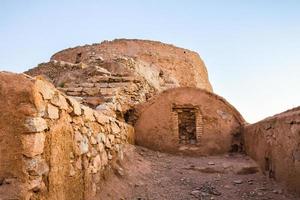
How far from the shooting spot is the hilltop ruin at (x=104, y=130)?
8.11ft

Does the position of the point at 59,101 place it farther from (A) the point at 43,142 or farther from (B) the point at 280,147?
(B) the point at 280,147

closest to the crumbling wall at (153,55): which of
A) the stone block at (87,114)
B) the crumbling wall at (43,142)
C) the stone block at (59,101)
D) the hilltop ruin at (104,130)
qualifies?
the hilltop ruin at (104,130)

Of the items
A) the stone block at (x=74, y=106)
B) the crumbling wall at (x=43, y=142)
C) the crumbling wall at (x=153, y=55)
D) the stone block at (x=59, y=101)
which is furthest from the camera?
the crumbling wall at (x=153, y=55)

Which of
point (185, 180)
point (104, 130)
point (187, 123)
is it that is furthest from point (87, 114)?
point (187, 123)

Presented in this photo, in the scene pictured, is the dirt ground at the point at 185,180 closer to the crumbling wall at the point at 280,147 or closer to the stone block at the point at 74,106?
the crumbling wall at the point at 280,147

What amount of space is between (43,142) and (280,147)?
153 inches

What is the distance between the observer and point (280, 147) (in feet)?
16.6

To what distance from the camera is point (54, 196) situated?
2721mm

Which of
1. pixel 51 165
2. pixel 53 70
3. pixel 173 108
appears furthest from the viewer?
pixel 53 70

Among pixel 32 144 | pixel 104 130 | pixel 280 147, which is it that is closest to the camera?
pixel 32 144

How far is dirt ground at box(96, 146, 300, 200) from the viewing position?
15.4ft

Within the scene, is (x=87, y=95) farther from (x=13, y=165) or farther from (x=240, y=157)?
(x=13, y=165)

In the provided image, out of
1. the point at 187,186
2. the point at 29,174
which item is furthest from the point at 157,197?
the point at 29,174

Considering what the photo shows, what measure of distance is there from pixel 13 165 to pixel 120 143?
3353 mm
